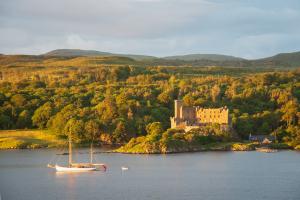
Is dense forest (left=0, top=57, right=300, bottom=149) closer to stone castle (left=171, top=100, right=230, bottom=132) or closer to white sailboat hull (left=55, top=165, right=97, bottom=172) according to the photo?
stone castle (left=171, top=100, right=230, bottom=132)

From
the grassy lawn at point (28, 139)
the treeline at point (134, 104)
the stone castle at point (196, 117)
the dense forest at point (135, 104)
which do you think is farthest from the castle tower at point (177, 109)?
the grassy lawn at point (28, 139)

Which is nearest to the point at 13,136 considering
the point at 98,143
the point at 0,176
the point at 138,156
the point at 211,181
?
the point at 98,143

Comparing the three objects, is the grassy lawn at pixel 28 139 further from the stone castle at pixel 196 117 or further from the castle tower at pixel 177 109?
the castle tower at pixel 177 109

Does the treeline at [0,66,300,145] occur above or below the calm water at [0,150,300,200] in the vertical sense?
above

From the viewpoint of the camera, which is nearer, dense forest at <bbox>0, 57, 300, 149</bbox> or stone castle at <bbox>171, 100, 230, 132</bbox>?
stone castle at <bbox>171, 100, 230, 132</bbox>

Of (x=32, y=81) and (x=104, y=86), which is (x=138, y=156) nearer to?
(x=104, y=86)

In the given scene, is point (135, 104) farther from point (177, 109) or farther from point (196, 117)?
point (196, 117)

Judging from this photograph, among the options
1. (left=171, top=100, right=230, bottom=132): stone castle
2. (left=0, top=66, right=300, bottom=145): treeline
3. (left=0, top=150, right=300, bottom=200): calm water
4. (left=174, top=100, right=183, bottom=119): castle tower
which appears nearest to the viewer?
(left=0, top=150, right=300, bottom=200): calm water

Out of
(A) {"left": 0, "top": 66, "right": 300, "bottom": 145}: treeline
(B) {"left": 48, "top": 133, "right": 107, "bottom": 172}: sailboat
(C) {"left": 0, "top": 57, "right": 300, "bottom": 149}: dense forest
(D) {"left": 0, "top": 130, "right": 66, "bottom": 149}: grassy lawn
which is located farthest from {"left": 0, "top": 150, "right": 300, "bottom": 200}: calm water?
(C) {"left": 0, "top": 57, "right": 300, "bottom": 149}: dense forest

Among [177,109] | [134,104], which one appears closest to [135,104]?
[134,104]
